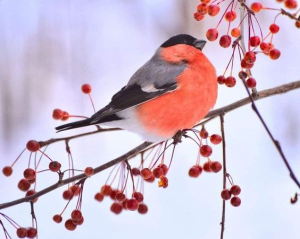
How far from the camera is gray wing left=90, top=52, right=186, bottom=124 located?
1.72 meters

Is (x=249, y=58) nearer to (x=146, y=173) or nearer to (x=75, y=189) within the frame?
(x=146, y=173)

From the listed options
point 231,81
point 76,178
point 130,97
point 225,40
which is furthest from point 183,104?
point 76,178

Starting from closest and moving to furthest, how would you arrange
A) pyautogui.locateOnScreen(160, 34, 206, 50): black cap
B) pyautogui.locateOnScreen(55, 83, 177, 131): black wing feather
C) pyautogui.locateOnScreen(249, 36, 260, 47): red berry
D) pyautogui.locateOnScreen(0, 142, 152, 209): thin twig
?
pyautogui.locateOnScreen(0, 142, 152, 209): thin twig, pyautogui.locateOnScreen(249, 36, 260, 47): red berry, pyautogui.locateOnScreen(55, 83, 177, 131): black wing feather, pyautogui.locateOnScreen(160, 34, 206, 50): black cap

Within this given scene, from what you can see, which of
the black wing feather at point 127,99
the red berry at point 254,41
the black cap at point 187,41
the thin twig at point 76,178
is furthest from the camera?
the black cap at point 187,41

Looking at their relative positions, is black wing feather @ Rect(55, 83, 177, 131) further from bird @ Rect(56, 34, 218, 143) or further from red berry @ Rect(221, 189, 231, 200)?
red berry @ Rect(221, 189, 231, 200)

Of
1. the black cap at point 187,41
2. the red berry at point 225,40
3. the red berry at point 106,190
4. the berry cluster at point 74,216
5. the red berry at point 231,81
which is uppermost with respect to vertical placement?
the black cap at point 187,41

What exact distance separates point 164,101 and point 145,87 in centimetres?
7

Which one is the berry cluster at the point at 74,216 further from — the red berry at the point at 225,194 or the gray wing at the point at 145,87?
the red berry at the point at 225,194

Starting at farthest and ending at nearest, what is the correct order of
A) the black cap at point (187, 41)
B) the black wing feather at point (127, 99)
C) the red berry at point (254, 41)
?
1. the black cap at point (187, 41)
2. the black wing feather at point (127, 99)
3. the red berry at point (254, 41)

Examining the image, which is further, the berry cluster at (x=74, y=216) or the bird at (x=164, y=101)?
the bird at (x=164, y=101)

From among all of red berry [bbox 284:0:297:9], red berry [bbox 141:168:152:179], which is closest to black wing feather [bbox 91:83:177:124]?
red berry [bbox 141:168:152:179]

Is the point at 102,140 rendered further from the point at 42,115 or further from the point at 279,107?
the point at 279,107

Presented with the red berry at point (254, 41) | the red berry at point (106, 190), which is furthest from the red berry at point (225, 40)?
the red berry at point (106, 190)

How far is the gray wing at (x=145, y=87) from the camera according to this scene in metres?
1.72
